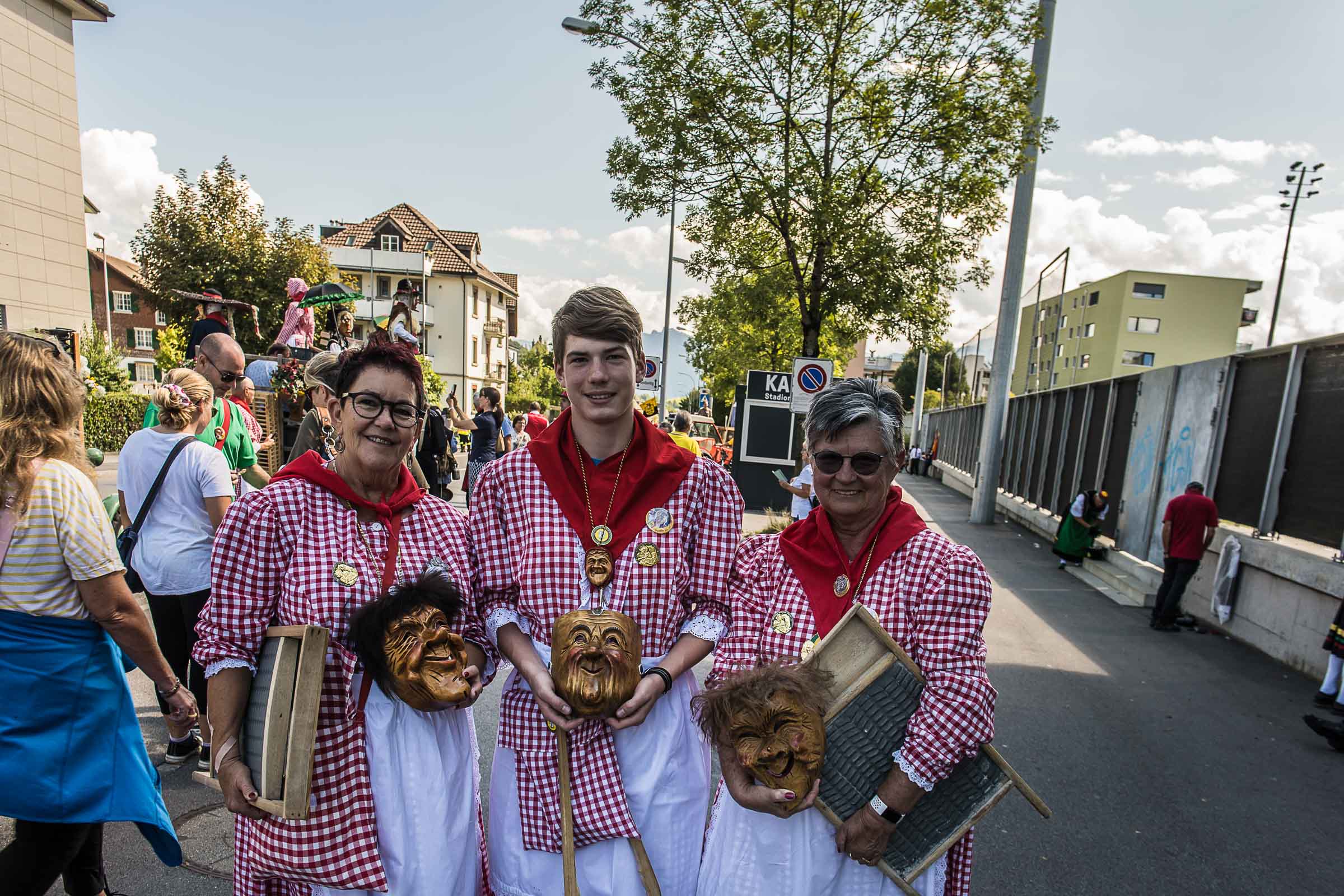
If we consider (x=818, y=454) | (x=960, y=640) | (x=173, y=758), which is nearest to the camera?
(x=960, y=640)

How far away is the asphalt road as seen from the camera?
3471mm

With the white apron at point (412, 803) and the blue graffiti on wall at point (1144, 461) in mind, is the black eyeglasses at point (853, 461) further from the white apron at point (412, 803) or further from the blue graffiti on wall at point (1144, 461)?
the blue graffiti on wall at point (1144, 461)

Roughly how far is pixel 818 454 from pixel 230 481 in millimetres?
3227

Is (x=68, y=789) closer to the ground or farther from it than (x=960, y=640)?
closer to the ground

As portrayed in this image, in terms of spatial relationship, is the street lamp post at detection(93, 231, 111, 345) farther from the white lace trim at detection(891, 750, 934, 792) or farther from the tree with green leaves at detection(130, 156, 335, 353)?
the white lace trim at detection(891, 750, 934, 792)

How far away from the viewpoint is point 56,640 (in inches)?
91.4

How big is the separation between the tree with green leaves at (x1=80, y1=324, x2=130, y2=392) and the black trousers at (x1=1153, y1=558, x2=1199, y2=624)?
2746cm

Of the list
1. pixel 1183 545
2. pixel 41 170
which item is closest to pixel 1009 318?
pixel 1183 545

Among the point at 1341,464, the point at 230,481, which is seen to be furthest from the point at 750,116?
the point at 230,481

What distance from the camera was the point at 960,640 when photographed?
71.9 inches

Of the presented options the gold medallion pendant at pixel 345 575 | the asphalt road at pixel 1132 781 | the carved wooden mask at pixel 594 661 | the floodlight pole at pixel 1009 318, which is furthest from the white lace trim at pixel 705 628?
the floodlight pole at pixel 1009 318

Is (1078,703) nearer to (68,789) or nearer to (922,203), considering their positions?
(68,789)

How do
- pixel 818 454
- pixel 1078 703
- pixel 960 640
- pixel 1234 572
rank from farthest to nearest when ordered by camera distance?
1. pixel 1234 572
2. pixel 1078 703
3. pixel 818 454
4. pixel 960 640

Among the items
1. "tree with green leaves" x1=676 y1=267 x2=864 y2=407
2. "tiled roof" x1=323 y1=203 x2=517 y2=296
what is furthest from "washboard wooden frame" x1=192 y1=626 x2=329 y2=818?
"tiled roof" x1=323 y1=203 x2=517 y2=296
